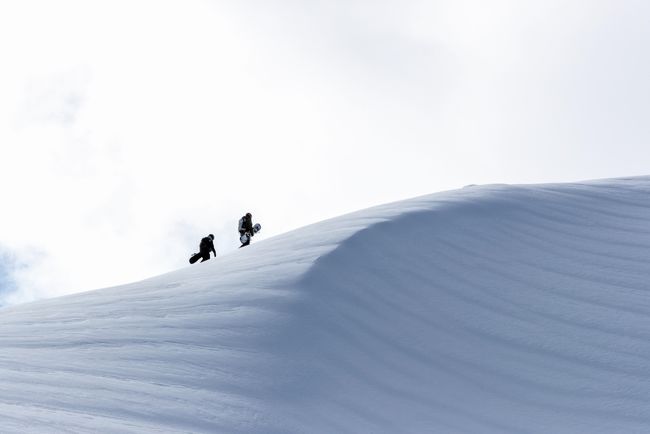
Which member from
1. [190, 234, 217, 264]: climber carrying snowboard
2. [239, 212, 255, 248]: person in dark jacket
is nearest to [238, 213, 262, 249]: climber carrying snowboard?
[239, 212, 255, 248]: person in dark jacket

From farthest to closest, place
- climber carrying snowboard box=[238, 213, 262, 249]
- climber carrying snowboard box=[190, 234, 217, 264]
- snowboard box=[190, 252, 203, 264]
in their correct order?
climber carrying snowboard box=[238, 213, 262, 249]
snowboard box=[190, 252, 203, 264]
climber carrying snowboard box=[190, 234, 217, 264]

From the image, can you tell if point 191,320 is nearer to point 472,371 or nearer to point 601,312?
point 472,371

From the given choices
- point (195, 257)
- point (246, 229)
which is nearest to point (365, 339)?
point (195, 257)

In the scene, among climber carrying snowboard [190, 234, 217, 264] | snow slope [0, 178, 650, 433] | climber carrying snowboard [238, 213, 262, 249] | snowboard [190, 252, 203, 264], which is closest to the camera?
snow slope [0, 178, 650, 433]

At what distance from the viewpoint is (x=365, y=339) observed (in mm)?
4980

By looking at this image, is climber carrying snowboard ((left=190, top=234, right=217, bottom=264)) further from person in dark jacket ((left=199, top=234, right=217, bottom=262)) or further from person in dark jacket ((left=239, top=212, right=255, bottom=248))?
person in dark jacket ((left=239, top=212, right=255, bottom=248))

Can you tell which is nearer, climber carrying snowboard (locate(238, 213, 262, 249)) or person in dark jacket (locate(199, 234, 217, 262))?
person in dark jacket (locate(199, 234, 217, 262))

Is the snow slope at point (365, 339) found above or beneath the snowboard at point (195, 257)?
beneath

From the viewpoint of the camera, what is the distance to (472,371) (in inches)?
192

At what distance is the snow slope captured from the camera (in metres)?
4.08

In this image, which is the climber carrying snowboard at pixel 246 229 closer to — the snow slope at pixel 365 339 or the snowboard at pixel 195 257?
the snowboard at pixel 195 257

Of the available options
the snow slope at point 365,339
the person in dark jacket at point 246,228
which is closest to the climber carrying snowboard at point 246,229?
the person in dark jacket at point 246,228

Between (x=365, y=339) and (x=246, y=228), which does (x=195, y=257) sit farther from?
(x=365, y=339)

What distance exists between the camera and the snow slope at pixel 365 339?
4082mm
